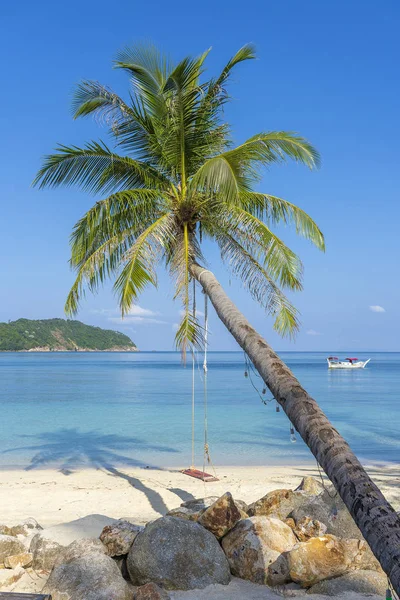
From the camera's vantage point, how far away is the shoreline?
919cm

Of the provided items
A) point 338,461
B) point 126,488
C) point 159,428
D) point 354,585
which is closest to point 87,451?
point 159,428

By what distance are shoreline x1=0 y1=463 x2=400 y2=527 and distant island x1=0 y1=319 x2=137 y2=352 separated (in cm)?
13598

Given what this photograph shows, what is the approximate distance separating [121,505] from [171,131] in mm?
6216

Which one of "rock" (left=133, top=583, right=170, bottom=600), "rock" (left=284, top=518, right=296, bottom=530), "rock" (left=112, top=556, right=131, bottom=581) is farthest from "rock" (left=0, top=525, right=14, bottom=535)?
"rock" (left=284, top=518, right=296, bottom=530)

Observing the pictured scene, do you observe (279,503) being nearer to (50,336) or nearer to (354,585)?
(354,585)

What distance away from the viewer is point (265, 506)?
6914mm

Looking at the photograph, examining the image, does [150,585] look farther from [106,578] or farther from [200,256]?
[200,256]

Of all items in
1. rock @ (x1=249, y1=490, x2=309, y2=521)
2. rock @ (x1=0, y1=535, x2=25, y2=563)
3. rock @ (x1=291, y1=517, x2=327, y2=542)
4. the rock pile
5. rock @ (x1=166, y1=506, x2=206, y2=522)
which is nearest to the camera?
the rock pile

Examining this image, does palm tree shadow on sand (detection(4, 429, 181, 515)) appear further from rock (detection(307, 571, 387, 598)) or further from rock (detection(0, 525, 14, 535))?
rock (detection(307, 571, 387, 598))

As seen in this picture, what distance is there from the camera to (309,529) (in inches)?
241

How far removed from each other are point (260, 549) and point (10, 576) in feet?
7.85

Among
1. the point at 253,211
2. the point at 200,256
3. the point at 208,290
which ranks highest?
the point at 253,211

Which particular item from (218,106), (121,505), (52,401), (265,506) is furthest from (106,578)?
(52,401)

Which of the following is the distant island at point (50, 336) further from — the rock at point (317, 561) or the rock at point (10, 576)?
the rock at point (317, 561)
